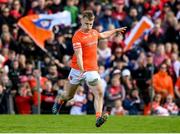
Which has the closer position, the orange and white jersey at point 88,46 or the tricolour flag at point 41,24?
the orange and white jersey at point 88,46

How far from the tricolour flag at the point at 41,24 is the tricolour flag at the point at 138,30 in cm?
187

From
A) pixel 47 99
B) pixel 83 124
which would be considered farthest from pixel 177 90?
pixel 83 124

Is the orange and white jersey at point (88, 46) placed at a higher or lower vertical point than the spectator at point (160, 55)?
lower

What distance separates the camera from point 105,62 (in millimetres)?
24500

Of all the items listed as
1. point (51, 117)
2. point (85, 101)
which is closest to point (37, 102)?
point (85, 101)

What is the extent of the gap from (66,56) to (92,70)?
24.0 ft

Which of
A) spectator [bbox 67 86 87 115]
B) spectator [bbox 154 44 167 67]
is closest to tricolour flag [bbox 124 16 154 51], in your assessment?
spectator [bbox 154 44 167 67]

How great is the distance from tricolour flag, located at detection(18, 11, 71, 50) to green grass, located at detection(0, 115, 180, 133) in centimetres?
550

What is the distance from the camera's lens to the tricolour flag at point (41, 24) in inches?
981

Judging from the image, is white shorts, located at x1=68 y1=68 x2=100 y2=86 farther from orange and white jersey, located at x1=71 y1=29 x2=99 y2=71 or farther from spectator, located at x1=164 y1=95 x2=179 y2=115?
spectator, located at x1=164 y1=95 x2=179 y2=115

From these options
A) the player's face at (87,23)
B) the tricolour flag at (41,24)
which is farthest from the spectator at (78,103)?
the player's face at (87,23)

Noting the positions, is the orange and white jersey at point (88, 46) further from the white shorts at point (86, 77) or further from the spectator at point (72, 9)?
the spectator at point (72, 9)

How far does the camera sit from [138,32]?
25672mm

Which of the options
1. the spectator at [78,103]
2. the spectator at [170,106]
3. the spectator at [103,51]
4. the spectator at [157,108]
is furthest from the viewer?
the spectator at [103,51]
